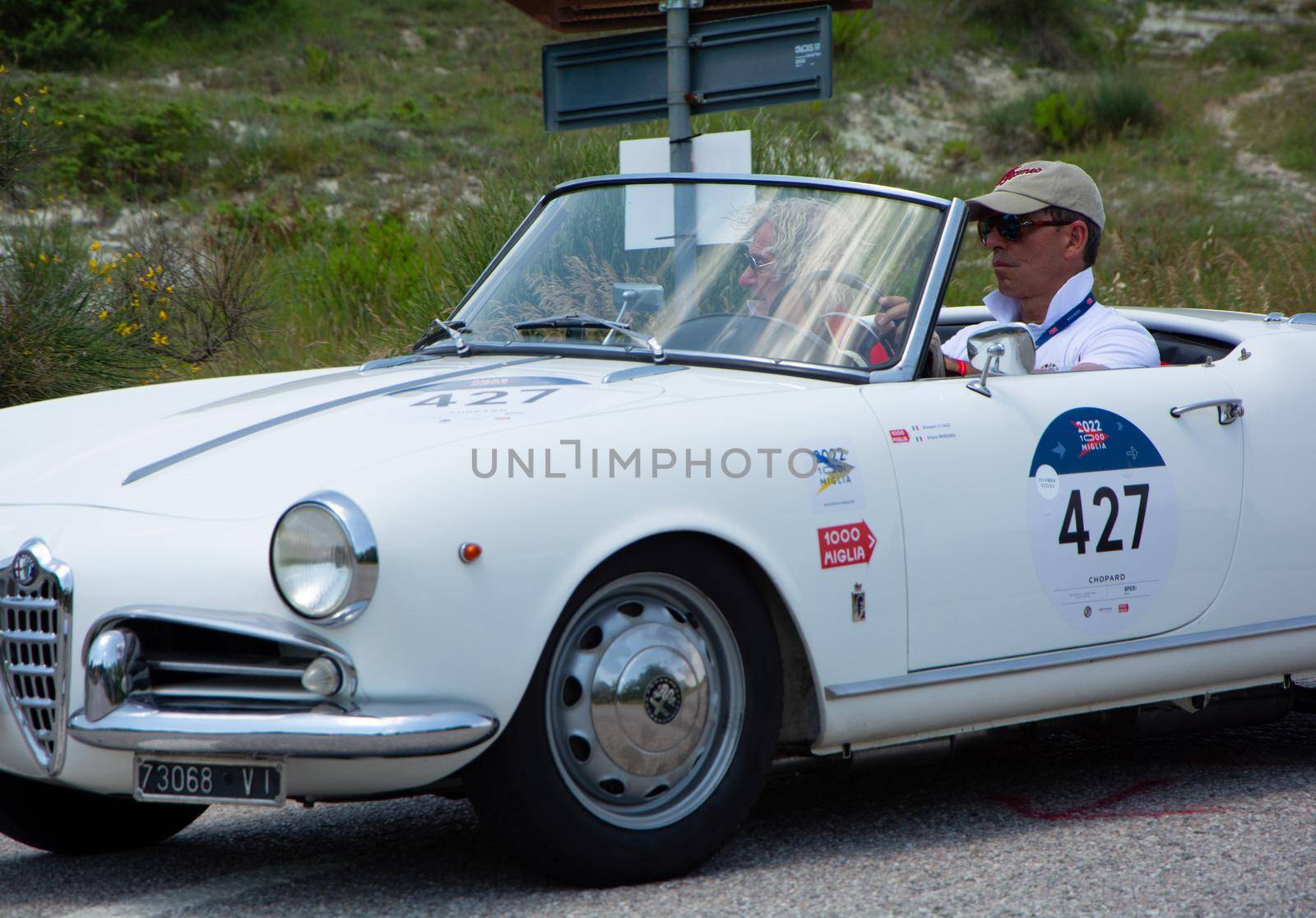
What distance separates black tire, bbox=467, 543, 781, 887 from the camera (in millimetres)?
3035

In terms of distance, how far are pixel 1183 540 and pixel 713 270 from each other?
1.30m

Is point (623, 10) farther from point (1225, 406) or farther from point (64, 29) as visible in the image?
point (64, 29)

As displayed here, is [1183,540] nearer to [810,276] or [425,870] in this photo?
[810,276]

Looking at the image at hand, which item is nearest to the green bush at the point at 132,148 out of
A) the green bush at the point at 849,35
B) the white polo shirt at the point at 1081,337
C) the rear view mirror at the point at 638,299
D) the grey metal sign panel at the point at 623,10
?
the green bush at the point at 849,35

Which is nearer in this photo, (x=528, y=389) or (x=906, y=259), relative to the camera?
(x=528, y=389)

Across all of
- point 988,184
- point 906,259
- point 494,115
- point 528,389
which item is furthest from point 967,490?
point 494,115

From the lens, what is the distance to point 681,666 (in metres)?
3.23

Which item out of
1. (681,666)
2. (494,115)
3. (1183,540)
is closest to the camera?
(681,666)

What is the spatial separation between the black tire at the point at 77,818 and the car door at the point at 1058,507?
68.4 inches

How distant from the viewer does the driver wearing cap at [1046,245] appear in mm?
4617

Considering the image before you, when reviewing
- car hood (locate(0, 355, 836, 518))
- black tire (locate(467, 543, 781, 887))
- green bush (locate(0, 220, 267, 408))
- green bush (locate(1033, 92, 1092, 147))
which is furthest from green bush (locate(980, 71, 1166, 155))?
black tire (locate(467, 543, 781, 887))

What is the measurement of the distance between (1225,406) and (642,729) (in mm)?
1828

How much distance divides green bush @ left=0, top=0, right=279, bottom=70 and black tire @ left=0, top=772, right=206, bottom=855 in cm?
2767

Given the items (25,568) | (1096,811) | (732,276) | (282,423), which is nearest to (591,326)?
(732,276)
